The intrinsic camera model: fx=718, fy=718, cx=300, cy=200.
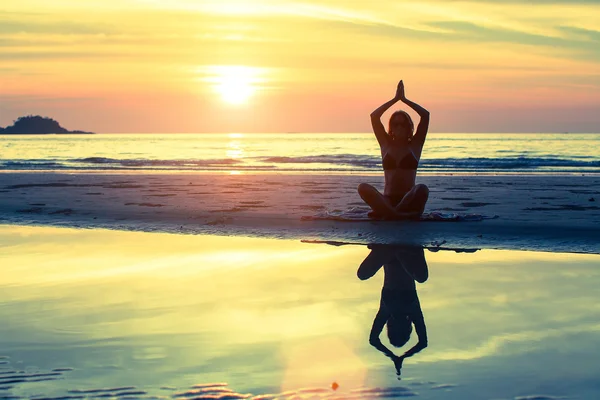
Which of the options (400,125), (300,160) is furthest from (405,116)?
(300,160)

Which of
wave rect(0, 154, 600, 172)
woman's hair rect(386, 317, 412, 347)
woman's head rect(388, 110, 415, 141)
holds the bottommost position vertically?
woman's hair rect(386, 317, 412, 347)

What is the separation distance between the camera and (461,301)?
22.8ft

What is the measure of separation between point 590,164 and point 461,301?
36.8m

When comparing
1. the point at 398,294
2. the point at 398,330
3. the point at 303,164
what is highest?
the point at 303,164

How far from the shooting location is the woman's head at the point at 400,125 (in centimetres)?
1274

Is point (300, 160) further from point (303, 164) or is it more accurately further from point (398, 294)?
point (398, 294)

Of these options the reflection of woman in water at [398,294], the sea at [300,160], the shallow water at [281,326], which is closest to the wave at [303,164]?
the sea at [300,160]

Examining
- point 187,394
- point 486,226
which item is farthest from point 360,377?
point 486,226

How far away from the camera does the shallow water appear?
465 centimetres

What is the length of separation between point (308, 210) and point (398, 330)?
9443mm

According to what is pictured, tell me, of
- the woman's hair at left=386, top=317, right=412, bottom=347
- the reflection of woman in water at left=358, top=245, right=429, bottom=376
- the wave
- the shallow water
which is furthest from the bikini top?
the wave

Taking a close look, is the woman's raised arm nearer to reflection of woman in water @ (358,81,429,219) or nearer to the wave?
reflection of woman in water @ (358,81,429,219)

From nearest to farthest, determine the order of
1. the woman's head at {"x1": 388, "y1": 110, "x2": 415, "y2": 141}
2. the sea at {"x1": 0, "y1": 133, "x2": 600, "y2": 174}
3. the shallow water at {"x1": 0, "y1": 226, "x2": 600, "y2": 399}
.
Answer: the shallow water at {"x1": 0, "y1": 226, "x2": 600, "y2": 399} → the woman's head at {"x1": 388, "y1": 110, "x2": 415, "y2": 141} → the sea at {"x1": 0, "y1": 133, "x2": 600, "y2": 174}

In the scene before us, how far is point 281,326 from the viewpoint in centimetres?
606
